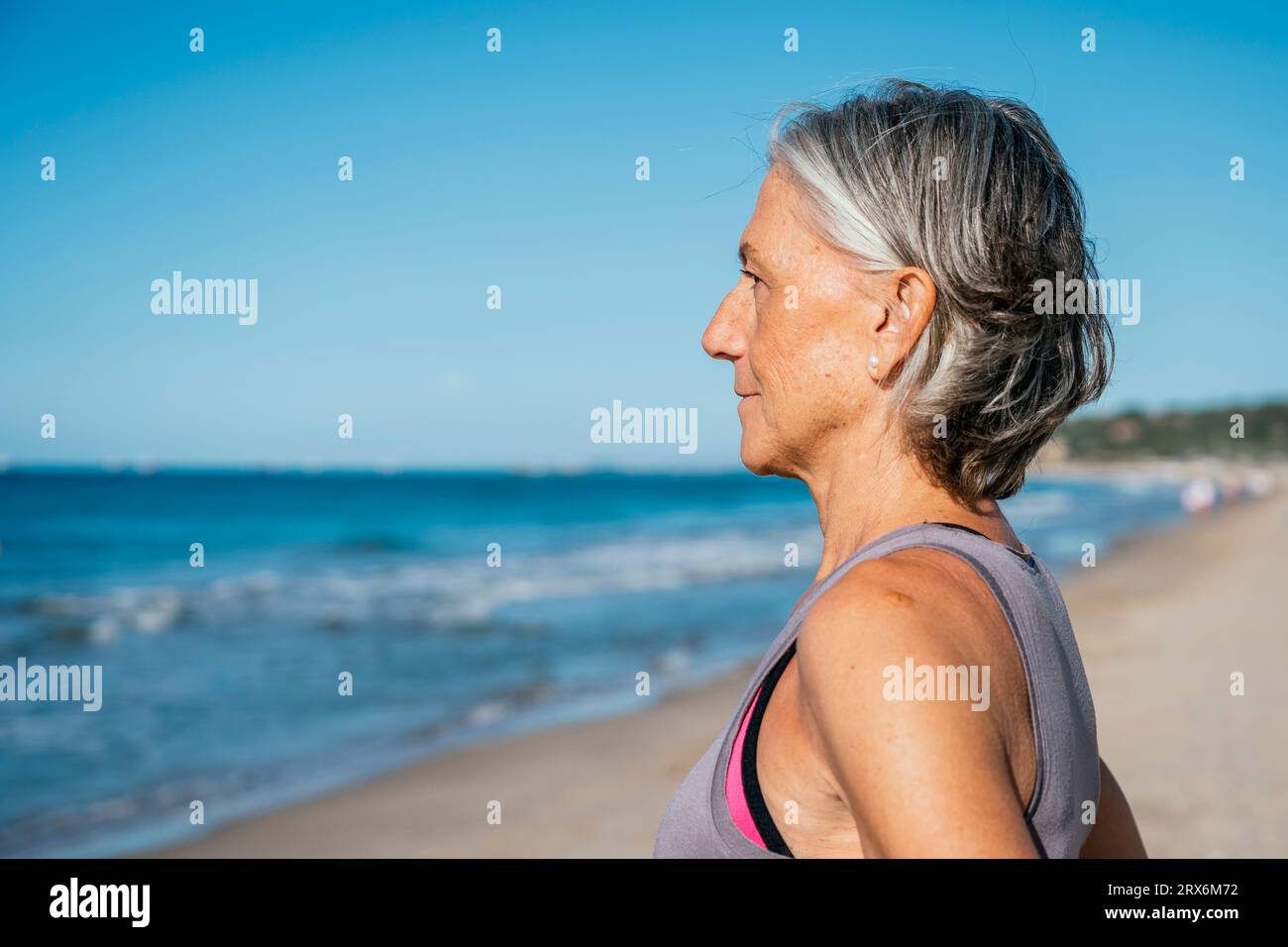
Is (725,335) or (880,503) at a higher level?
(725,335)

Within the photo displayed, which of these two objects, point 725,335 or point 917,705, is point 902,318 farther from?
point 917,705

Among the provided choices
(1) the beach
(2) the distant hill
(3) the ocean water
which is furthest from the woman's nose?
(2) the distant hill

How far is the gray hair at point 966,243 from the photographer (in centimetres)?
132

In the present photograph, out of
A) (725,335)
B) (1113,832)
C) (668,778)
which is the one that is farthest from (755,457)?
(668,778)

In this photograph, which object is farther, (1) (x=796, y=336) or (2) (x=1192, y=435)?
(2) (x=1192, y=435)

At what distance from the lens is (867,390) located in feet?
4.72

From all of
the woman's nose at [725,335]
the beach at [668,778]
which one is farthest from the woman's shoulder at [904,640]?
the beach at [668,778]

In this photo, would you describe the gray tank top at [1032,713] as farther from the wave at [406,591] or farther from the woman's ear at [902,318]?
the wave at [406,591]

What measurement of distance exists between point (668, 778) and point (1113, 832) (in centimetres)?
608

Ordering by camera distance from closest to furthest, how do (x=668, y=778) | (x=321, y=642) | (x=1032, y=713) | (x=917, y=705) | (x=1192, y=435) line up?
1. (x=917, y=705)
2. (x=1032, y=713)
3. (x=668, y=778)
4. (x=321, y=642)
5. (x=1192, y=435)

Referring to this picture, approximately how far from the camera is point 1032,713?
44.9 inches

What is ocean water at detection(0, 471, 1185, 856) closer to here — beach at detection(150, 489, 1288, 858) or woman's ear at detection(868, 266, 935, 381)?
beach at detection(150, 489, 1288, 858)
